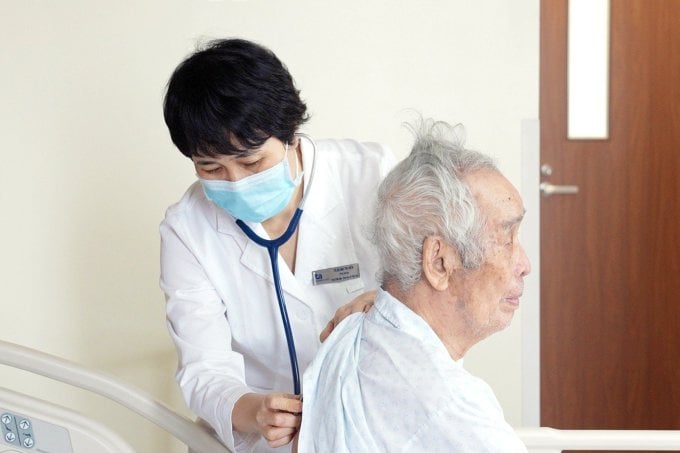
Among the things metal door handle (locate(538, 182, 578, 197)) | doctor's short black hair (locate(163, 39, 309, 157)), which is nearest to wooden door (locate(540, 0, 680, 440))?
metal door handle (locate(538, 182, 578, 197))

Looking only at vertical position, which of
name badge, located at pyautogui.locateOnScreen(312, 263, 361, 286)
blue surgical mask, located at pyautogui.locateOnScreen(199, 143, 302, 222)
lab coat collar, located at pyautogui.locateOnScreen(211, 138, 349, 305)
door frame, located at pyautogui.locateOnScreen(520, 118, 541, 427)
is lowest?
door frame, located at pyautogui.locateOnScreen(520, 118, 541, 427)

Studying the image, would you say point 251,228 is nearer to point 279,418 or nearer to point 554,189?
point 279,418

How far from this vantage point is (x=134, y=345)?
8.68 feet

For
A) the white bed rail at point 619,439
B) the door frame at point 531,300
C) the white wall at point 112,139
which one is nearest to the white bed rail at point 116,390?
the white bed rail at point 619,439

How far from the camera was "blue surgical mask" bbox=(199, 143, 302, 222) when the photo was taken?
5.13ft

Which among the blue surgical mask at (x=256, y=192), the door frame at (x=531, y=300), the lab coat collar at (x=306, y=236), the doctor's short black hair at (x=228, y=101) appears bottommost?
the door frame at (x=531, y=300)

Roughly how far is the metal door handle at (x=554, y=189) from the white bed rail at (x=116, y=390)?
194 centimetres

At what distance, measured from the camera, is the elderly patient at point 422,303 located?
1217 millimetres

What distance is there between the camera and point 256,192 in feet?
5.18

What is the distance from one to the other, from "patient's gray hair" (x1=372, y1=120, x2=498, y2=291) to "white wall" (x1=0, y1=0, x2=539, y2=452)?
138cm

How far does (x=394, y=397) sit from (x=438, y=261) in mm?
225

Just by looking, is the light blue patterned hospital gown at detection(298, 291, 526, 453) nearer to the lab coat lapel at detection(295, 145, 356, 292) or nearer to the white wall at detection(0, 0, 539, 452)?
the lab coat lapel at detection(295, 145, 356, 292)

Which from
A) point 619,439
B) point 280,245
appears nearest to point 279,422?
point 280,245

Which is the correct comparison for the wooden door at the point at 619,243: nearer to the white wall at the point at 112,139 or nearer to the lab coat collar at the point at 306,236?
the white wall at the point at 112,139
